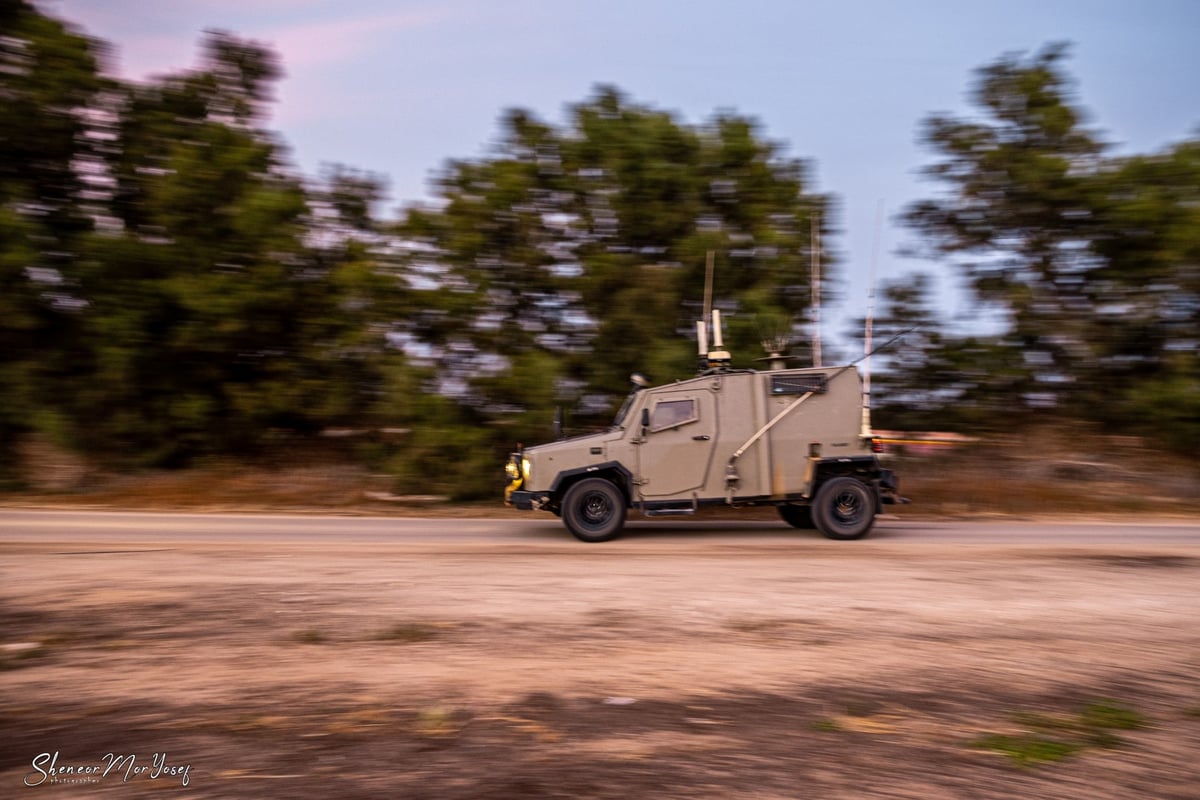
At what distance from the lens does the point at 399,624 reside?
22.7 feet

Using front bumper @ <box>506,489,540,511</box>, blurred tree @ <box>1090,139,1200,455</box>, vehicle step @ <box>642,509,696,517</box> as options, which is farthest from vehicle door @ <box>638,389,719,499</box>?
blurred tree @ <box>1090,139,1200,455</box>

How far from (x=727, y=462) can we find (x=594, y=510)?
1925 mm

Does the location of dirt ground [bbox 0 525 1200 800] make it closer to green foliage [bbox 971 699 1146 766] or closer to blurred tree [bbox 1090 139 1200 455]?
green foliage [bbox 971 699 1146 766]

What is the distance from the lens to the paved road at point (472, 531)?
39.8 ft

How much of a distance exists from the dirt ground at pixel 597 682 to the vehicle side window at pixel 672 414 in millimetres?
3126

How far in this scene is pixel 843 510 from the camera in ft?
39.5

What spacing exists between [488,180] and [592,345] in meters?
3.90

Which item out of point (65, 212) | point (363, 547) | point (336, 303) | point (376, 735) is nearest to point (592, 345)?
point (336, 303)

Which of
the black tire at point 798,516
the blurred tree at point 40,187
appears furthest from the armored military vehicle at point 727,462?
the blurred tree at point 40,187

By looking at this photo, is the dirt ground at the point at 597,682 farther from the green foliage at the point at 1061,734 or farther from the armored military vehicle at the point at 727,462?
the armored military vehicle at the point at 727,462

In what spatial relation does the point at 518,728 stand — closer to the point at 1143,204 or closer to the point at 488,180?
the point at 488,180

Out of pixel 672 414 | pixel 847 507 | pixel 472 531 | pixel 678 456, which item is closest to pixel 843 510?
pixel 847 507

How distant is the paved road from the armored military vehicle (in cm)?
54

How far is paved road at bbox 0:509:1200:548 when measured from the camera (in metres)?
12.1
